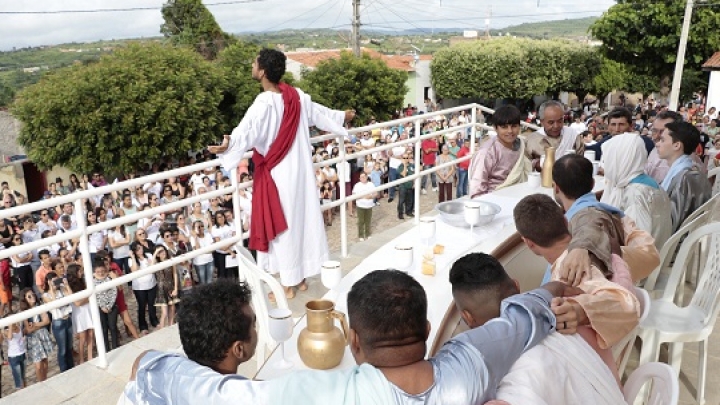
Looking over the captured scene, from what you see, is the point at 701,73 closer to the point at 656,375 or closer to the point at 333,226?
the point at 333,226

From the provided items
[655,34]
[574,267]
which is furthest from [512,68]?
[574,267]

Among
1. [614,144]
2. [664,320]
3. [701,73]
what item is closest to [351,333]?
[664,320]

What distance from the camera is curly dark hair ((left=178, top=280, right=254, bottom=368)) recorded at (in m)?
1.78

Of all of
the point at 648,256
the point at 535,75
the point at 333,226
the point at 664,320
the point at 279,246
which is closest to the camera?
the point at 648,256

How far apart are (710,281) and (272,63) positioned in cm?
278

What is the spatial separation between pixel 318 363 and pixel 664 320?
1.95 metres

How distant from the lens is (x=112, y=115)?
717 inches

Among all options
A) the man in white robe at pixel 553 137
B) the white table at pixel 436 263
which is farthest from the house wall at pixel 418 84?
the white table at pixel 436 263

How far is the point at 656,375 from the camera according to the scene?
6.59 ft

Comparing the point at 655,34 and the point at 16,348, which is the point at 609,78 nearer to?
the point at 655,34

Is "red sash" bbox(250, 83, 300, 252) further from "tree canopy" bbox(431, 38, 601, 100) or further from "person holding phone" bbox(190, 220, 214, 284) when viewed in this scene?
"tree canopy" bbox(431, 38, 601, 100)

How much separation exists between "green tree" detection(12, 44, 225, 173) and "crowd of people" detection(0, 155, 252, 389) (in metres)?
8.64

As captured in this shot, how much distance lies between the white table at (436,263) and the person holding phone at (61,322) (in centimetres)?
384

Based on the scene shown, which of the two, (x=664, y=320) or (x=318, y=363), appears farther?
(x=664, y=320)
